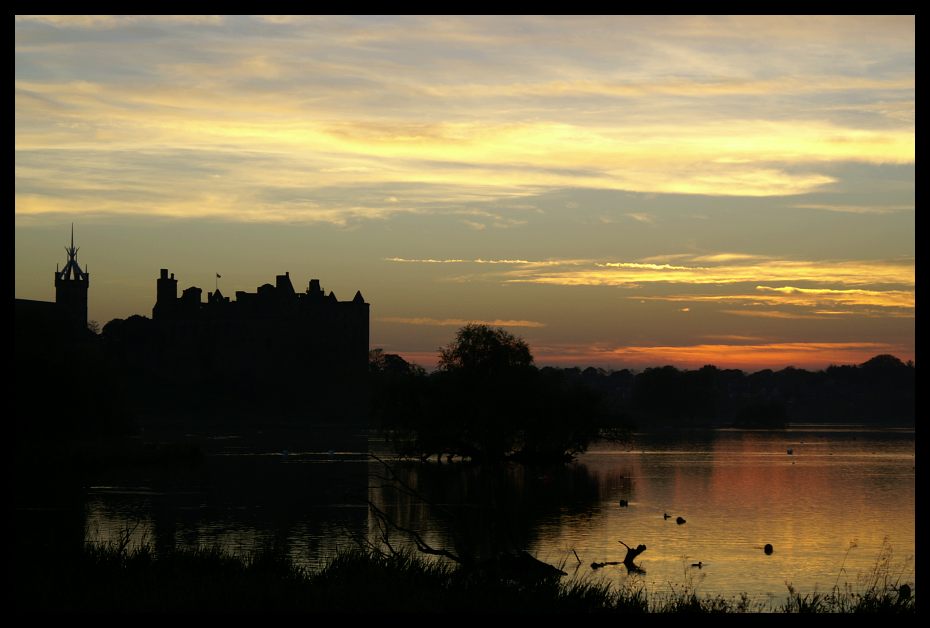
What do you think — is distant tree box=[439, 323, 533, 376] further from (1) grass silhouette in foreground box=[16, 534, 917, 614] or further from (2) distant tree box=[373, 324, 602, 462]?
(1) grass silhouette in foreground box=[16, 534, 917, 614]

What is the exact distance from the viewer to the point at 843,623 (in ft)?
45.9

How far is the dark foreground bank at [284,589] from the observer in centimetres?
1850

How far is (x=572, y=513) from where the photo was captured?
193ft

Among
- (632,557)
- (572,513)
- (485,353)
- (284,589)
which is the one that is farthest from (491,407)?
(284,589)

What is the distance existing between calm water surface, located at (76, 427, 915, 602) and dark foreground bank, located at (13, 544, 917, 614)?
147 centimetres

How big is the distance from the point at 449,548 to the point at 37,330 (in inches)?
1836

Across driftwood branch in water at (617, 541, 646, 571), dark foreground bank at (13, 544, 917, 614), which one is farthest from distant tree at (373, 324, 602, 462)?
dark foreground bank at (13, 544, 917, 614)

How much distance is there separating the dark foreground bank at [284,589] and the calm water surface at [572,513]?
1466 mm

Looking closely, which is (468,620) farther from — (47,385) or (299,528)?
(47,385)

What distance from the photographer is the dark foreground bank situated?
60.7 ft

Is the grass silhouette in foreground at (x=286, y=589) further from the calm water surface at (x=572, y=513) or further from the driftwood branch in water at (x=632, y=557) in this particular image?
the driftwood branch in water at (x=632, y=557)

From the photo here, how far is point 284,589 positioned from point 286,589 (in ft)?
0.17

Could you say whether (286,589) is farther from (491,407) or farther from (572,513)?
(491,407)
